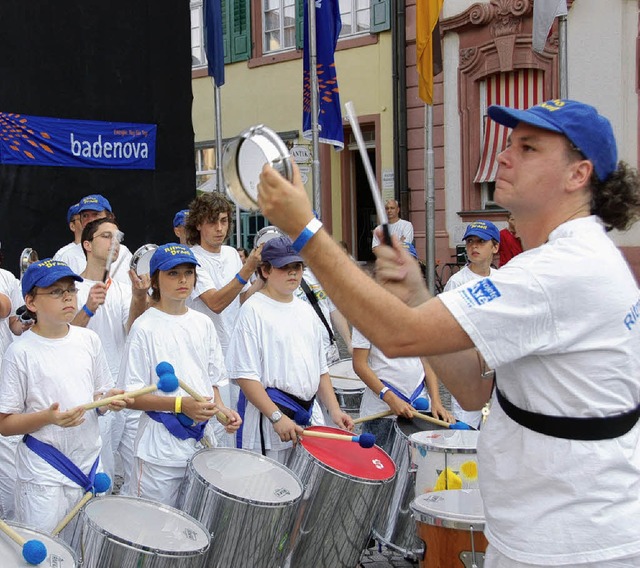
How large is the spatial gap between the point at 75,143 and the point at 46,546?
7246 millimetres

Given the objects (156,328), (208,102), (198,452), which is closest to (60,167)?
(156,328)

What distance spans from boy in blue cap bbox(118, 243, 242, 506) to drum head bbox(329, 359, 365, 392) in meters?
1.37

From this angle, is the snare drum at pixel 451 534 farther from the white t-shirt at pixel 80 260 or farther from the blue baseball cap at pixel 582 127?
the white t-shirt at pixel 80 260

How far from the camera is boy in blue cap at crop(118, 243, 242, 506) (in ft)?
13.8

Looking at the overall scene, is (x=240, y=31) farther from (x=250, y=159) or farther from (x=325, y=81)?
(x=250, y=159)

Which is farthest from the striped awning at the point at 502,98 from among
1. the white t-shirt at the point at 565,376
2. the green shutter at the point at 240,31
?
the white t-shirt at the point at 565,376

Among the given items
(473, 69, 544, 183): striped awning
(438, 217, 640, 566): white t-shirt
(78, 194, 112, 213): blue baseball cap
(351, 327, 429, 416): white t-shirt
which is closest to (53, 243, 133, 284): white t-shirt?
(78, 194, 112, 213): blue baseball cap

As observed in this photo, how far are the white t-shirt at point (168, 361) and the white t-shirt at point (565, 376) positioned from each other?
2371mm

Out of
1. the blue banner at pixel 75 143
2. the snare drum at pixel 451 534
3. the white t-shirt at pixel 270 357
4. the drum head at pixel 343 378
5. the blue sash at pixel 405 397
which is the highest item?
the blue banner at pixel 75 143

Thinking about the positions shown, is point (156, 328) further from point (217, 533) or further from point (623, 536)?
point (623, 536)

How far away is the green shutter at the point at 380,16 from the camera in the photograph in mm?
16531

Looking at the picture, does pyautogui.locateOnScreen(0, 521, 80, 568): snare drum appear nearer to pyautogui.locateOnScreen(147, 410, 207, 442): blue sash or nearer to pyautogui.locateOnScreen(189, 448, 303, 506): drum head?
pyautogui.locateOnScreen(189, 448, 303, 506): drum head

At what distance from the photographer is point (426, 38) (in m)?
11.9

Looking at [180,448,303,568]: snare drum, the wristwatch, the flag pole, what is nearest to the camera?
[180,448,303,568]: snare drum
